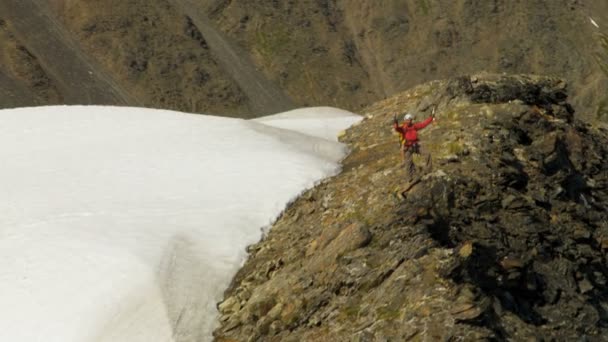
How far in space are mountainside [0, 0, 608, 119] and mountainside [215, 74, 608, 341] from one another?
69.5 meters

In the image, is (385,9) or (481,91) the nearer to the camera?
(481,91)

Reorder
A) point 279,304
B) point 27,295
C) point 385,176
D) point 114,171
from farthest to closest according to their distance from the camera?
1. point 114,171
2. point 385,176
3. point 27,295
4. point 279,304

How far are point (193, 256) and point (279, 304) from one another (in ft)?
11.5

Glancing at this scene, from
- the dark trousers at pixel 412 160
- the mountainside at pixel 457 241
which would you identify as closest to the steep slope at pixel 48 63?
the mountainside at pixel 457 241

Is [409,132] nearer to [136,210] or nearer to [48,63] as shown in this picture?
[136,210]

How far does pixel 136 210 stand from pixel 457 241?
9287 mm

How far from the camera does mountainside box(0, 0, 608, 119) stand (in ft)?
333

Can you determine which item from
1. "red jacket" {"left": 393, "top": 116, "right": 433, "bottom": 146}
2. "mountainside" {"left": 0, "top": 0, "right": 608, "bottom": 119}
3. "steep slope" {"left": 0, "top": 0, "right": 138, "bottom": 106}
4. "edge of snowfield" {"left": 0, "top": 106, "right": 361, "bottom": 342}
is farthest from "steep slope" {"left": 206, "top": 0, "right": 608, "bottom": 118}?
"red jacket" {"left": 393, "top": 116, "right": 433, "bottom": 146}

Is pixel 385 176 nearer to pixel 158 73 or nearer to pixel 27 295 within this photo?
pixel 27 295

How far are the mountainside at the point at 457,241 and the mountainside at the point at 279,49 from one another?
69.5 metres

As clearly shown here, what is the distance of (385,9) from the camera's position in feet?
419

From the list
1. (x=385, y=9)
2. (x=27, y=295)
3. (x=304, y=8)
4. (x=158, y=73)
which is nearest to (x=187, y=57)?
(x=158, y=73)

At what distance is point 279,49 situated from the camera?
11900cm

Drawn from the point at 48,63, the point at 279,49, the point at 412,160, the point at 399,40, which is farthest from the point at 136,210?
the point at 399,40
